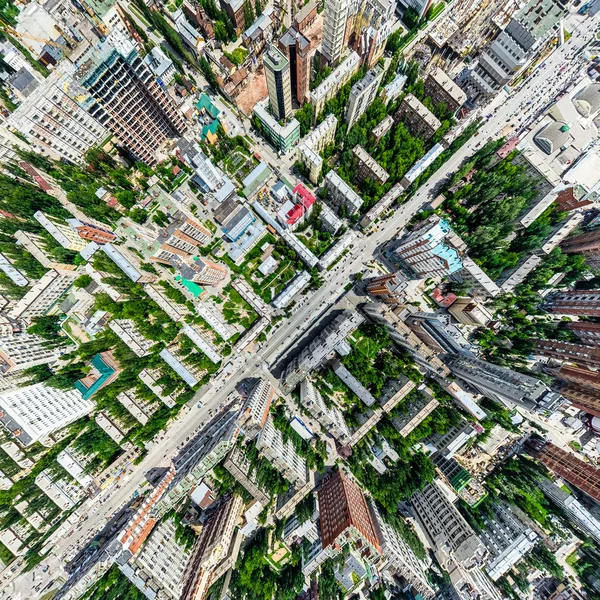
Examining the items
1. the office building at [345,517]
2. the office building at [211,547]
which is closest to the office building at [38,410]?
the office building at [211,547]

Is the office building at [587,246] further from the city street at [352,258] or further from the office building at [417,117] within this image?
the office building at [417,117]

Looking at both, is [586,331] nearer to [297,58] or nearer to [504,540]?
[504,540]

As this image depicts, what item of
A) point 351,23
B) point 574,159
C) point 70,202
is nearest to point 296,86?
point 351,23

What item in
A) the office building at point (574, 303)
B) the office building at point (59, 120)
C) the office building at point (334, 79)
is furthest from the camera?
the office building at point (334, 79)

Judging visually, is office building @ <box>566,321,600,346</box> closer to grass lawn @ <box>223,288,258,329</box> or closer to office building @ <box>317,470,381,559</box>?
office building @ <box>317,470,381,559</box>

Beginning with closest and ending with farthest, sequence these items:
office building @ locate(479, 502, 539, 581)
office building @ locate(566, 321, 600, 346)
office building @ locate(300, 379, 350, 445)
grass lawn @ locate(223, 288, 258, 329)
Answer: office building @ locate(479, 502, 539, 581), office building @ locate(566, 321, 600, 346), office building @ locate(300, 379, 350, 445), grass lawn @ locate(223, 288, 258, 329)

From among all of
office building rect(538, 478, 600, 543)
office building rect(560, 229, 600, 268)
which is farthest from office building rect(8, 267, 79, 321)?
office building rect(538, 478, 600, 543)

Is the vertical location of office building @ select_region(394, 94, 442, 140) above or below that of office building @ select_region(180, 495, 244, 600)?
above
